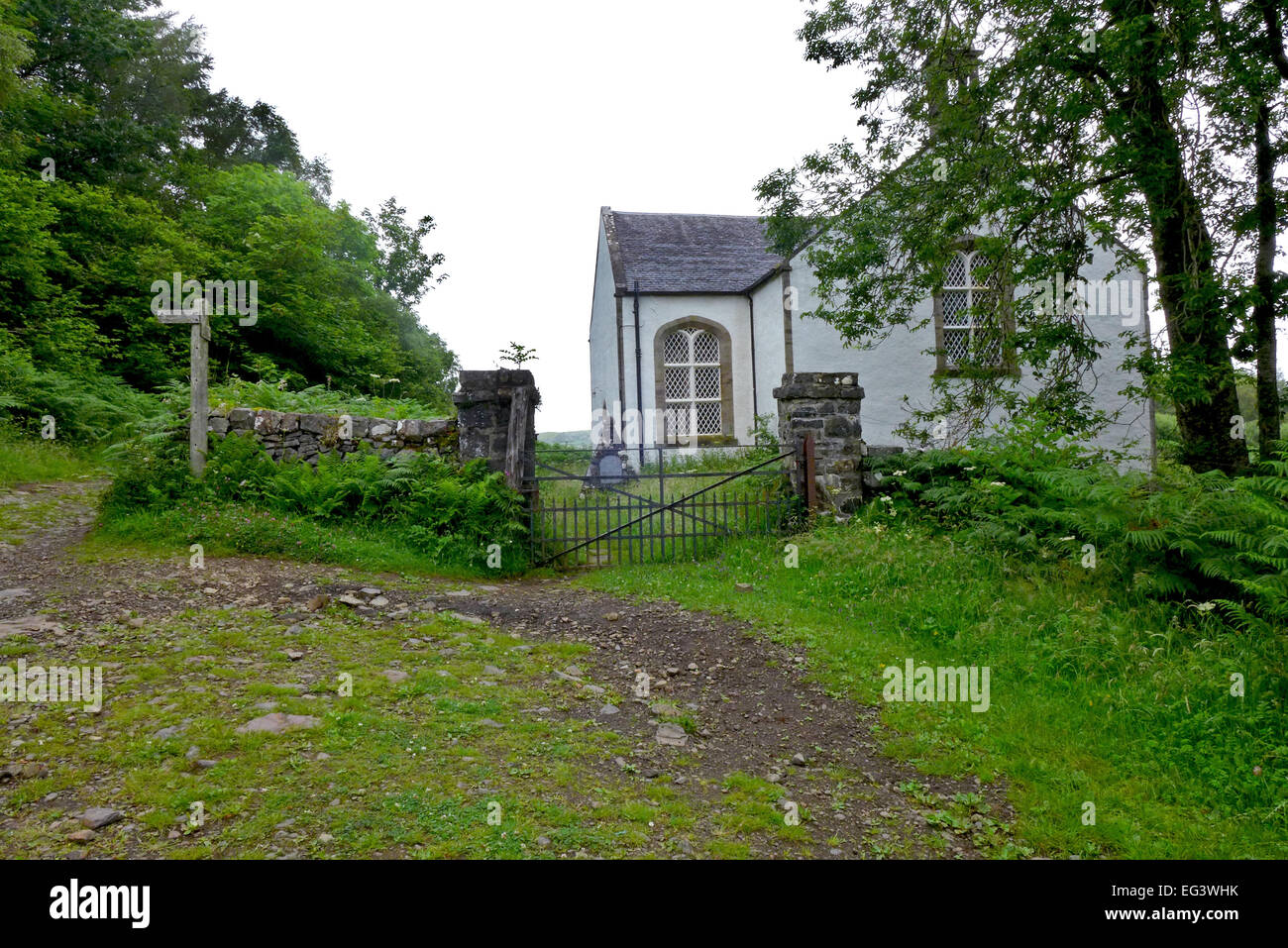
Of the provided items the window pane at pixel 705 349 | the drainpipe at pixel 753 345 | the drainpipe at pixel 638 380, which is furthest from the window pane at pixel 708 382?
the drainpipe at pixel 638 380

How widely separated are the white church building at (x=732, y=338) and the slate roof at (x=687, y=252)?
0.19 ft

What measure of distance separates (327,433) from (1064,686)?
28.9 ft

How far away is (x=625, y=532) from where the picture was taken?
9891 millimetres

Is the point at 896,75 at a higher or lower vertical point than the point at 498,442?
higher

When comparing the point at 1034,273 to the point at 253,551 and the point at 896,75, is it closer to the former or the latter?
the point at 896,75

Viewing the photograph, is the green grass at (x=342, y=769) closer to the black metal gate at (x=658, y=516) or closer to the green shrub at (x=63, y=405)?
the black metal gate at (x=658, y=516)

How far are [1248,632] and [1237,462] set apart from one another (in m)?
4.33

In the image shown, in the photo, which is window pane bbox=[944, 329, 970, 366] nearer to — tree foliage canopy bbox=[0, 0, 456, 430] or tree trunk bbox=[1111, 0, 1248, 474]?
A: tree trunk bbox=[1111, 0, 1248, 474]

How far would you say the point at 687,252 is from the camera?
21.6 meters

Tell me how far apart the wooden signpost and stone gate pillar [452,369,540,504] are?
10.1 ft

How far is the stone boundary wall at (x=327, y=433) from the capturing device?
9.47m

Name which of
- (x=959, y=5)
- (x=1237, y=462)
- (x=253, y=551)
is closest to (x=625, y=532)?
(x=253, y=551)

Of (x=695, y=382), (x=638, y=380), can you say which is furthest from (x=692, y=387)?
(x=638, y=380)

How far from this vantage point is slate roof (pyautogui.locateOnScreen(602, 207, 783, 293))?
19734 mm
